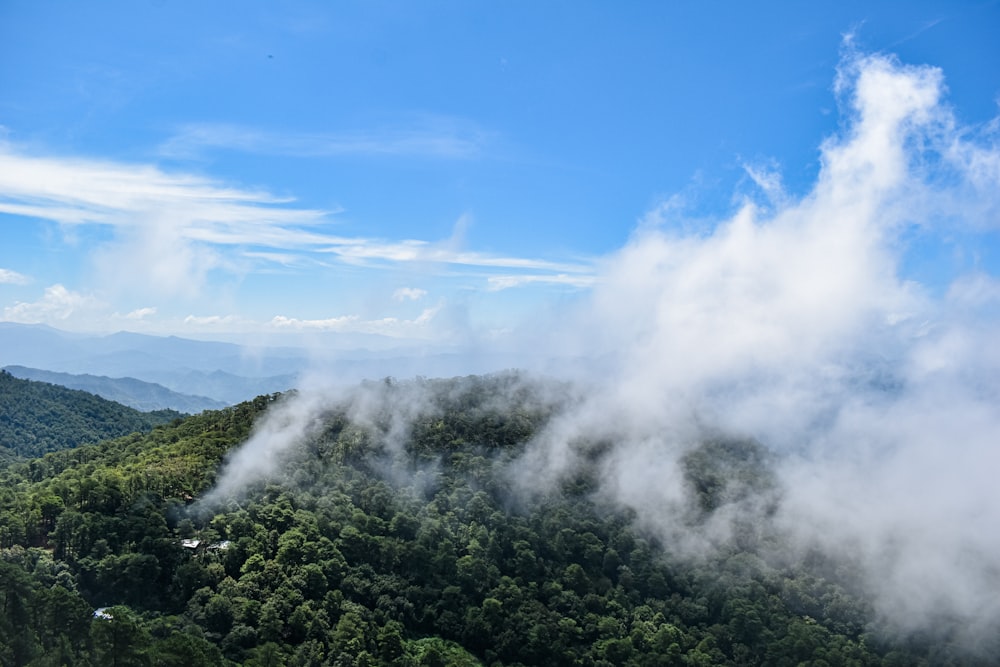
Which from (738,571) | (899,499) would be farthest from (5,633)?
(899,499)

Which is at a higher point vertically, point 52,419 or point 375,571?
point 52,419

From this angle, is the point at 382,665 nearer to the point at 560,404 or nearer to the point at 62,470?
the point at 62,470

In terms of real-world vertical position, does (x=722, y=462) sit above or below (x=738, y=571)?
above

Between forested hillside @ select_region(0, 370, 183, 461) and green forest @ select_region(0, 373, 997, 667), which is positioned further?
forested hillside @ select_region(0, 370, 183, 461)

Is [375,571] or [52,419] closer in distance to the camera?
[375,571]
